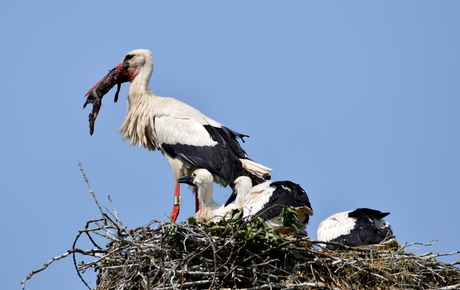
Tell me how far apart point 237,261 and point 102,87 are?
4738mm

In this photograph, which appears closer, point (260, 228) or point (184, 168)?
point (260, 228)

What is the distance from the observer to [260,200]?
8398mm

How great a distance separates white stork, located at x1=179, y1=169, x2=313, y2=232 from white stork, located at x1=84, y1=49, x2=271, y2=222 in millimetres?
1144

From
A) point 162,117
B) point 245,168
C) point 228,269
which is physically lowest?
point 228,269

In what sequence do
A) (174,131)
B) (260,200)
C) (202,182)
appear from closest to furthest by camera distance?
1. (260,200)
2. (202,182)
3. (174,131)

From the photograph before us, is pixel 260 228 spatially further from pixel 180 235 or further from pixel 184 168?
pixel 184 168

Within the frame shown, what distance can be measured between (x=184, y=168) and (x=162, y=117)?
659 millimetres

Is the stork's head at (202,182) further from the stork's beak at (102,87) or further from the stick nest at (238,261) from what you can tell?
the stork's beak at (102,87)

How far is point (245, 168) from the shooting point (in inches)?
398

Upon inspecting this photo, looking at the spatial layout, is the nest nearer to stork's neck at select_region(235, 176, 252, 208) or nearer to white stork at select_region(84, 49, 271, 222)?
stork's neck at select_region(235, 176, 252, 208)

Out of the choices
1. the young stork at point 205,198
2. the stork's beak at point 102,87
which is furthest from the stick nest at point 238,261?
the stork's beak at point 102,87

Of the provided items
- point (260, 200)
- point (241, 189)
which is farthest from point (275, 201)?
point (241, 189)

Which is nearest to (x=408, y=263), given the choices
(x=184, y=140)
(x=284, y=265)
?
(x=284, y=265)

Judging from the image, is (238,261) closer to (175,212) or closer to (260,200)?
(260,200)
